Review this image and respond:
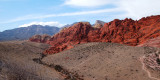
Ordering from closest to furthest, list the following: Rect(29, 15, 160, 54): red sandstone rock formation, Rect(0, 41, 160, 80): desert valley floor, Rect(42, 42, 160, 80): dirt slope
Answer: Rect(0, 41, 160, 80): desert valley floor < Rect(42, 42, 160, 80): dirt slope < Rect(29, 15, 160, 54): red sandstone rock formation

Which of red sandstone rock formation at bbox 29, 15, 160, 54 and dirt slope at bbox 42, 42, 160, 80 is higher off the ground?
red sandstone rock formation at bbox 29, 15, 160, 54

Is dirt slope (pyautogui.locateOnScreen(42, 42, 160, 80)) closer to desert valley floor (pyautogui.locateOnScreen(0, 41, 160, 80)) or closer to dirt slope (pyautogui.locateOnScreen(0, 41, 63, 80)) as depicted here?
desert valley floor (pyautogui.locateOnScreen(0, 41, 160, 80))

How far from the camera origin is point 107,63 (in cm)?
2216

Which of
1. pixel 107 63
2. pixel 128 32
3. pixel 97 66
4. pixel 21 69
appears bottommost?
pixel 97 66

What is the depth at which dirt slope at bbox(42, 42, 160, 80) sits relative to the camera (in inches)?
711

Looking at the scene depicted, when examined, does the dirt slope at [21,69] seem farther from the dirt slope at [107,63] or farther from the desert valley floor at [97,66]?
the dirt slope at [107,63]

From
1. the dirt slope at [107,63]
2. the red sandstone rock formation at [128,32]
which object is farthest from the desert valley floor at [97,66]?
the red sandstone rock formation at [128,32]

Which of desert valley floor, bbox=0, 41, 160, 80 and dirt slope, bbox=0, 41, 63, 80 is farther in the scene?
desert valley floor, bbox=0, 41, 160, 80

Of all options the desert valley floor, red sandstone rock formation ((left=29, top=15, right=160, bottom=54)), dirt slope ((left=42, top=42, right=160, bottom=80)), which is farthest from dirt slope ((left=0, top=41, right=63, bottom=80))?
red sandstone rock formation ((left=29, top=15, right=160, bottom=54))

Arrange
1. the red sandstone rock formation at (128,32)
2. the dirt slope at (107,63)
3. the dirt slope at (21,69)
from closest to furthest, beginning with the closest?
1. the dirt slope at (21,69)
2. the dirt slope at (107,63)
3. the red sandstone rock formation at (128,32)

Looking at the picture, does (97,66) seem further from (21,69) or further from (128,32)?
(128,32)

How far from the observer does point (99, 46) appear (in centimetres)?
3059

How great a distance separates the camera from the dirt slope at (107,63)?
18.1m

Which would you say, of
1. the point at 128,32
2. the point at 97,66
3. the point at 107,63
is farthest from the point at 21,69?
the point at 128,32
